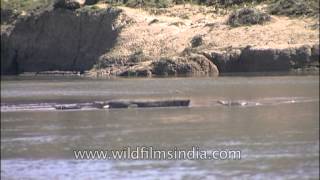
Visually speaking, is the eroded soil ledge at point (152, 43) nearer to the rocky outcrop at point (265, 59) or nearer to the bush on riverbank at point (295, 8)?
the rocky outcrop at point (265, 59)

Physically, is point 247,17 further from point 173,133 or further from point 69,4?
point 173,133

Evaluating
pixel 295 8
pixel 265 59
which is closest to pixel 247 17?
pixel 295 8

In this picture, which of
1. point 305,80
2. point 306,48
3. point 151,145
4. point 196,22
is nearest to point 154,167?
point 151,145

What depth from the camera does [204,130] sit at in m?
23.5

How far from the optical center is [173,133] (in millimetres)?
23000

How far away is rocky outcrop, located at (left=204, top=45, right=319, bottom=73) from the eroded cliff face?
15987mm

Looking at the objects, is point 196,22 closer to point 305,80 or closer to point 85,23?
point 85,23

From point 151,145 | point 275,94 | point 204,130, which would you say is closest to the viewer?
point 151,145

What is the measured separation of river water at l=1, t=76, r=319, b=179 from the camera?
55.6 ft

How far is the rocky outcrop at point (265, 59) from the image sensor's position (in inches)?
2148

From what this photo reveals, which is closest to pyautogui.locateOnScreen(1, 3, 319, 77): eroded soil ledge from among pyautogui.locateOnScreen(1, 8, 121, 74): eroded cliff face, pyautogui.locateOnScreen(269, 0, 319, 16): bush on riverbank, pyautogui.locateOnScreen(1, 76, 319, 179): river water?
pyautogui.locateOnScreen(1, 8, 121, 74): eroded cliff face

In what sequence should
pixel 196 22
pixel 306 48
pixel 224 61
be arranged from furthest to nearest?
pixel 196 22 < pixel 224 61 < pixel 306 48

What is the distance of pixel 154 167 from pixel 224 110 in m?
12.2

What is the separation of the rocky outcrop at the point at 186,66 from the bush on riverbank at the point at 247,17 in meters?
6.76
